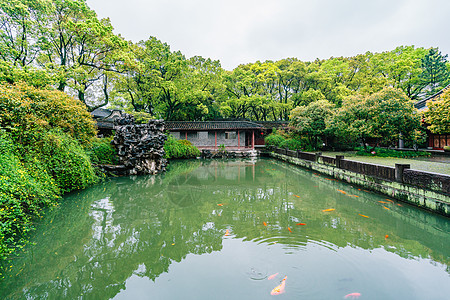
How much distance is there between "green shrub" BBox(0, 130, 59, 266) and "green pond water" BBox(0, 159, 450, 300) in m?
0.27

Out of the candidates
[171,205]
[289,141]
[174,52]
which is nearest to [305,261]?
[171,205]

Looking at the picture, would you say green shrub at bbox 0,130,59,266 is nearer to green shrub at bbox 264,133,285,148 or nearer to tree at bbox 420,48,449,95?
green shrub at bbox 264,133,285,148

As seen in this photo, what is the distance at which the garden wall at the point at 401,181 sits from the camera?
4.49 metres

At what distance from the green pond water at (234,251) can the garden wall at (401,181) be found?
35cm

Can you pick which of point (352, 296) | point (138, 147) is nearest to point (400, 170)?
point (352, 296)

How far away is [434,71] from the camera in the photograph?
68.9ft

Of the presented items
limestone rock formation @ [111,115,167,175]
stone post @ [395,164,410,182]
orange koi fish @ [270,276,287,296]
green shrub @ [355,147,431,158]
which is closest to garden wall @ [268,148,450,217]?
stone post @ [395,164,410,182]

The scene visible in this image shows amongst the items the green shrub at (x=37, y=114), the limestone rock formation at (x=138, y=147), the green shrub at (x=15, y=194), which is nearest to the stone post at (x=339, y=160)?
the limestone rock formation at (x=138, y=147)

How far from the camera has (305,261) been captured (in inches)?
112

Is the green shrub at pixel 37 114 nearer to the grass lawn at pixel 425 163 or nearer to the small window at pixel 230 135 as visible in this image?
the grass lawn at pixel 425 163

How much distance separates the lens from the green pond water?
238 cm

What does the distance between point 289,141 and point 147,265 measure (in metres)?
15.5

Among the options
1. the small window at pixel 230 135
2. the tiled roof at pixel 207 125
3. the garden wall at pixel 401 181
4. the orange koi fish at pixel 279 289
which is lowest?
the orange koi fish at pixel 279 289

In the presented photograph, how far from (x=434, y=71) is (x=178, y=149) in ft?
85.0
